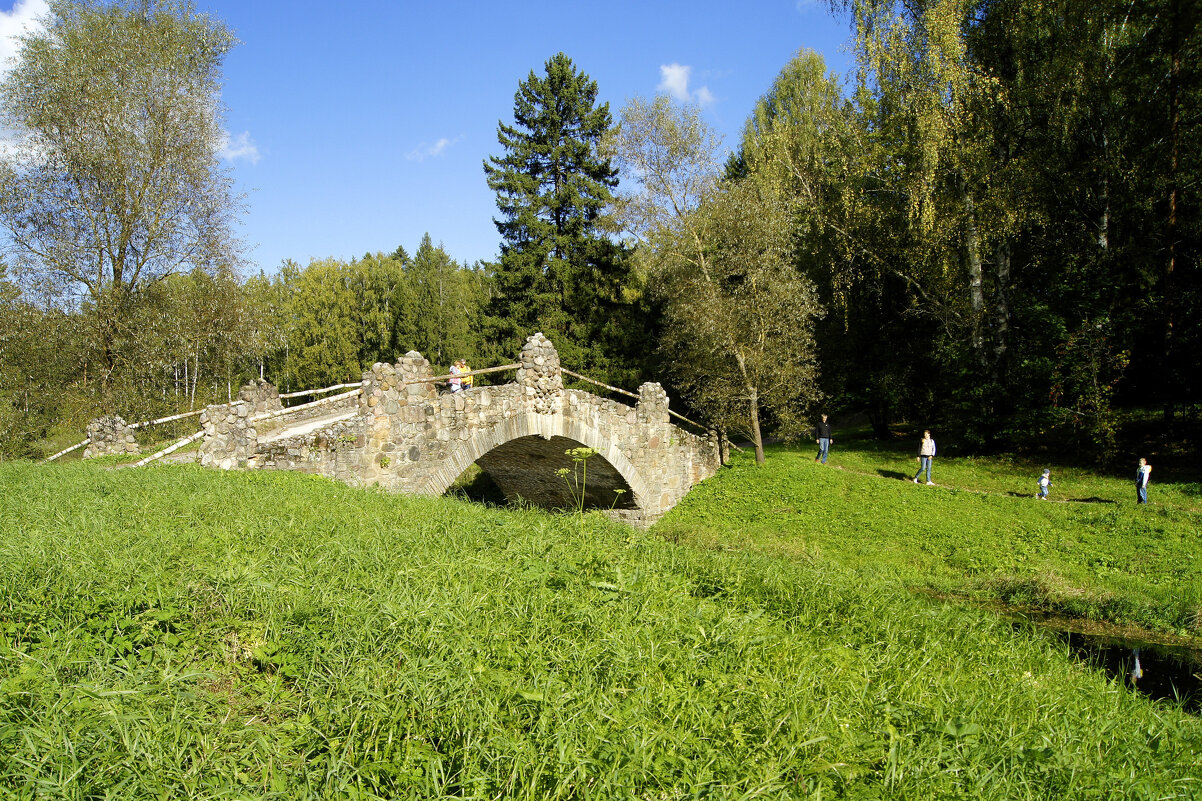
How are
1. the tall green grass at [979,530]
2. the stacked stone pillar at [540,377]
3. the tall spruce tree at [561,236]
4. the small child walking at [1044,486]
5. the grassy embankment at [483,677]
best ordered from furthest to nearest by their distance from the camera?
the tall spruce tree at [561,236]
the small child walking at [1044,486]
the stacked stone pillar at [540,377]
the tall green grass at [979,530]
the grassy embankment at [483,677]

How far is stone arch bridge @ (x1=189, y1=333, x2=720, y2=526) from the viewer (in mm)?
11195

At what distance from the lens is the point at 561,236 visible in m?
26.7

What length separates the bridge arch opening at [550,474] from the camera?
15.4 m

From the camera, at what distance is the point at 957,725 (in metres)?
4.45

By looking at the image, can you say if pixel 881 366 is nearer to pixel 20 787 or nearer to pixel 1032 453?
pixel 1032 453

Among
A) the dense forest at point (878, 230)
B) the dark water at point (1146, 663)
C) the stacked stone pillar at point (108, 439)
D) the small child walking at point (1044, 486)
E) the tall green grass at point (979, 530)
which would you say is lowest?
the dark water at point (1146, 663)

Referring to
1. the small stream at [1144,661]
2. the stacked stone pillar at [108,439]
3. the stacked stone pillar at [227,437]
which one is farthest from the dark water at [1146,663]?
the stacked stone pillar at [108,439]

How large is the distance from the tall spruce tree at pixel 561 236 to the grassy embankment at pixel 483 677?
1937 cm

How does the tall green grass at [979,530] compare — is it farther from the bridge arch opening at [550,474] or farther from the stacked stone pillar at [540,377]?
the stacked stone pillar at [540,377]

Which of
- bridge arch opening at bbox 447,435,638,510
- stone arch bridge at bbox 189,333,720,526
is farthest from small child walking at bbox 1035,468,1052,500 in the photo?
bridge arch opening at bbox 447,435,638,510

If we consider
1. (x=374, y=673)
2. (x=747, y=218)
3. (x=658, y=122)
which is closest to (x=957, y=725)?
(x=374, y=673)

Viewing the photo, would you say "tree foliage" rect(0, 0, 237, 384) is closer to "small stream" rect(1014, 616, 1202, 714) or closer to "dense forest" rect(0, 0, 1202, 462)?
"dense forest" rect(0, 0, 1202, 462)

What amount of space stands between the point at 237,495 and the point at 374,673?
5122 mm

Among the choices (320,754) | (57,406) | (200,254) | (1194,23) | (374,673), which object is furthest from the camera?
(200,254)
